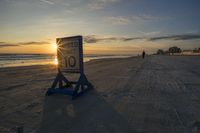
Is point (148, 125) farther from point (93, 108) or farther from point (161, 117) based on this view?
point (93, 108)

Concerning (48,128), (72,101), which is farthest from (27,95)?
(48,128)

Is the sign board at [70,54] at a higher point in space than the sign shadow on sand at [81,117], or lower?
higher

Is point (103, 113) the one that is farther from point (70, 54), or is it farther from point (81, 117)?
point (70, 54)

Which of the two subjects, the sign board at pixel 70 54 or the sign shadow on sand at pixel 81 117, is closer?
the sign shadow on sand at pixel 81 117

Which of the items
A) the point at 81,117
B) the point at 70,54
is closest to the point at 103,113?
the point at 81,117

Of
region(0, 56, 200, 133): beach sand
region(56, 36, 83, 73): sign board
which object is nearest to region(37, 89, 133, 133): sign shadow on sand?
region(0, 56, 200, 133): beach sand

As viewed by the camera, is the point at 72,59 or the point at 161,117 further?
the point at 72,59

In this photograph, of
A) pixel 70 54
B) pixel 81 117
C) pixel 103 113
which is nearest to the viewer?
pixel 81 117

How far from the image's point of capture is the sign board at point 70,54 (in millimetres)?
5988

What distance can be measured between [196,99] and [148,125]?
273 centimetres

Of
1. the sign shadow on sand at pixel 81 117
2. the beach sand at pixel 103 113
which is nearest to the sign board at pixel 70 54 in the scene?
the beach sand at pixel 103 113

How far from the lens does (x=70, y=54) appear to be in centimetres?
620

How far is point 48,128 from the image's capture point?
132 inches

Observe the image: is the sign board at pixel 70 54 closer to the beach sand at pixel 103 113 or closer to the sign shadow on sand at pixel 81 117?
the beach sand at pixel 103 113
